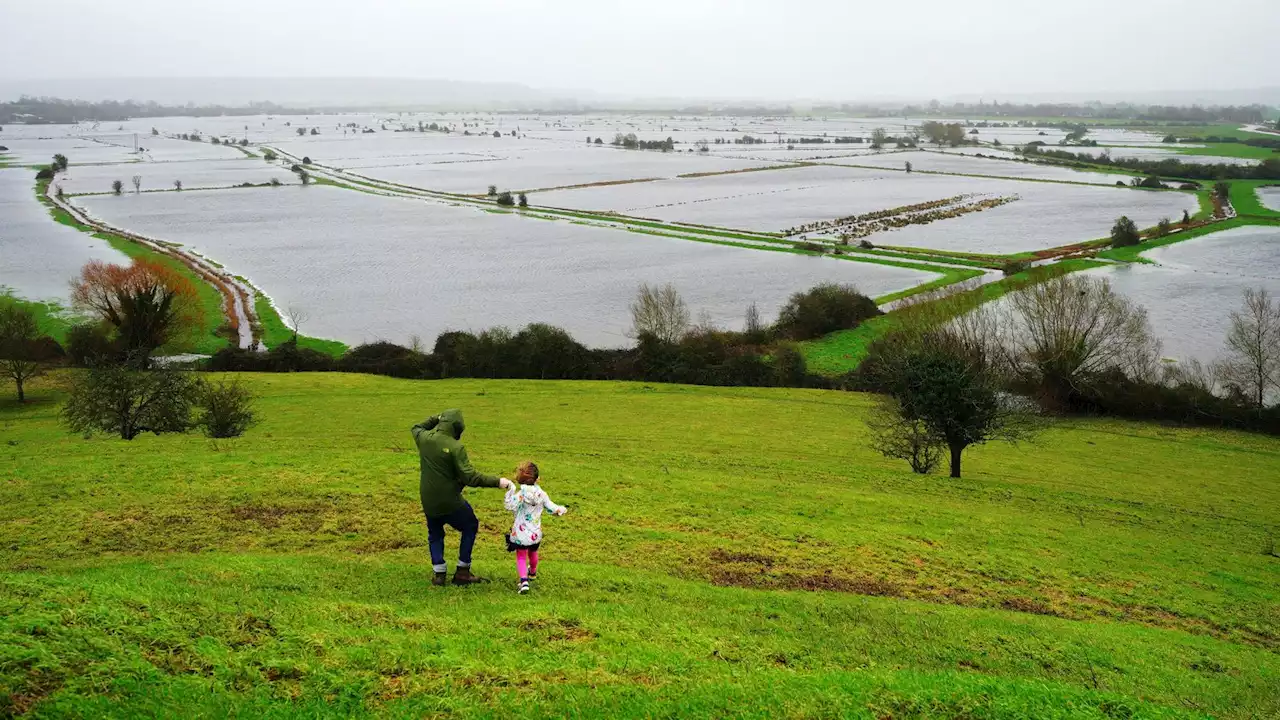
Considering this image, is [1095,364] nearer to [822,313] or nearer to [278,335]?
[822,313]

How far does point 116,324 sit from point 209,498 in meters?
43.3

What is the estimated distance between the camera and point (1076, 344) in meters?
51.2

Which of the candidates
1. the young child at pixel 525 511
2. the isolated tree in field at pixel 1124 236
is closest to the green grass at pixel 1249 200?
the isolated tree in field at pixel 1124 236

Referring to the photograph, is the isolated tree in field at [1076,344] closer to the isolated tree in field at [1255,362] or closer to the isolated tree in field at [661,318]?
the isolated tree in field at [1255,362]

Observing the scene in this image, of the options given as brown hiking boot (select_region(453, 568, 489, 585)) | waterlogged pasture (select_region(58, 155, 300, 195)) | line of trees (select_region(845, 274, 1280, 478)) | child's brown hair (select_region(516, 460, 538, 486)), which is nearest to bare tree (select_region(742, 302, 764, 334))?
line of trees (select_region(845, 274, 1280, 478))

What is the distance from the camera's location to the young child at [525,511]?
13695mm

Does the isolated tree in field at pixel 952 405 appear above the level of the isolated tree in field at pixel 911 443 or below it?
above

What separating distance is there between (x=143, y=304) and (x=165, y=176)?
143521 millimetres

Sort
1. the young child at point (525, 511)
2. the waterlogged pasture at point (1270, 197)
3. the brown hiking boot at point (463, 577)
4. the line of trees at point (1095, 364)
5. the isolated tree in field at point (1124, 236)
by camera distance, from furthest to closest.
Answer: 1. the waterlogged pasture at point (1270, 197)
2. the isolated tree in field at point (1124, 236)
3. the line of trees at point (1095, 364)
4. the brown hiking boot at point (463, 577)
5. the young child at point (525, 511)

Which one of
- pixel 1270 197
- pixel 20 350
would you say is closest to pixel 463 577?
pixel 20 350

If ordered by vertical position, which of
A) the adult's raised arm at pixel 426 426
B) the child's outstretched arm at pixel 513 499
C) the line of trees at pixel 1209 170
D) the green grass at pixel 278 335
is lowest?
the green grass at pixel 278 335

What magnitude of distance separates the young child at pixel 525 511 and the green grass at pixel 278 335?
161ft

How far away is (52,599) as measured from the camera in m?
11.1

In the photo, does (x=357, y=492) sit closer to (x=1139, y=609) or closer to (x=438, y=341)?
(x=1139, y=609)
